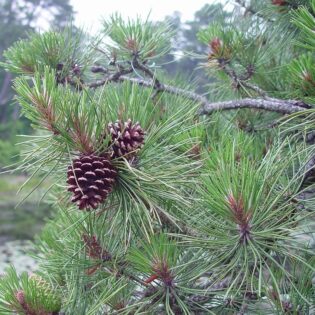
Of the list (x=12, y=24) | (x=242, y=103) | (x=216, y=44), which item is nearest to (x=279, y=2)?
(x=216, y=44)

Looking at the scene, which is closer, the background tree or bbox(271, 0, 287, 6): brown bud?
bbox(271, 0, 287, 6): brown bud

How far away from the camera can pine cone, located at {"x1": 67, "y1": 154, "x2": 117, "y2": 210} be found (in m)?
0.53

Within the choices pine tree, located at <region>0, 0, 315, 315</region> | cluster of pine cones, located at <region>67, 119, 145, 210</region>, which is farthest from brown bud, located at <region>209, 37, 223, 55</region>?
cluster of pine cones, located at <region>67, 119, 145, 210</region>

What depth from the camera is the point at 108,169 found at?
54 centimetres

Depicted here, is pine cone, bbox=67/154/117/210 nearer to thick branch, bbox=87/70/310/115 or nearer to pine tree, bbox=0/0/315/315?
pine tree, bbox=0/0/315/315

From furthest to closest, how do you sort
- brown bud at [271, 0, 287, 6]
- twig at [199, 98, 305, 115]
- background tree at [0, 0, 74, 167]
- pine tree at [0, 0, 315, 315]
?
background tree at [0, 0, 74, 167], brown bud at [271, 0, 287, 6], twig at [199, 98, 305, 115], pine tree at [0, 0, 315, 315]

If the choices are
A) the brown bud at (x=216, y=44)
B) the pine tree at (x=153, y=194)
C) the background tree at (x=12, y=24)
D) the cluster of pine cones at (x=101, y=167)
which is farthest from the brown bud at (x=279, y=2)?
the background tree at (x=12, y=24)

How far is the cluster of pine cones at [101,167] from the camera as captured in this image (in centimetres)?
53

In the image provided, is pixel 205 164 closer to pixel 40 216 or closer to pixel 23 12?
pixel 40 216

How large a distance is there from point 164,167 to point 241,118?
1.45 feet

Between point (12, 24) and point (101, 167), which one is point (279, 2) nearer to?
point (101, 167)

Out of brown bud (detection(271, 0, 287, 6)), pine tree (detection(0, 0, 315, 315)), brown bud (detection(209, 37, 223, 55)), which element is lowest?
pine tree (detection(0, 0, 315, 315))

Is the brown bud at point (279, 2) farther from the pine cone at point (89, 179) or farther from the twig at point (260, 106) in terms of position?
the pine cone at point (89, 179)

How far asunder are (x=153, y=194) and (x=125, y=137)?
0.08 m
